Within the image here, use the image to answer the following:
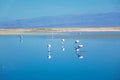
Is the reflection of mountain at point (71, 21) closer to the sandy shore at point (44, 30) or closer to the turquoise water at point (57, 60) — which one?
the sandy shore at point (44, 30)

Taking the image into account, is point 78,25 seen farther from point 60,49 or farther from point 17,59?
point 17,59

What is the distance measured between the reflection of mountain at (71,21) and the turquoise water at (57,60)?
210mm

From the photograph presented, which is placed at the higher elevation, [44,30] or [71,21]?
[71,21]

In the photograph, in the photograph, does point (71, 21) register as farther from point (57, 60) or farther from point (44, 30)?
point (57, 60)

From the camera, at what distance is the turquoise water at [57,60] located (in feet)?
10.9

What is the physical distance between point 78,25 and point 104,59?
54 centimetres

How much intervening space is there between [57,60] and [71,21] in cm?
51

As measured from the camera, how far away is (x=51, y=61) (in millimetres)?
3385

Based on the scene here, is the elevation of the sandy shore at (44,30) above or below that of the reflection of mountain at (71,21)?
below

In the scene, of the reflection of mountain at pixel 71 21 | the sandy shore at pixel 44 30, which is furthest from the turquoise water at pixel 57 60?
the reflection of mountain at pixel 71 21

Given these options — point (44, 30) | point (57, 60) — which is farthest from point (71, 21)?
point (57, 60)

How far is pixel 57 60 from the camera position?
3.39 m

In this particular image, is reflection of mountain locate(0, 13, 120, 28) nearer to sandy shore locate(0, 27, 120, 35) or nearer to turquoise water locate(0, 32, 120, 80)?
sandy shore locate(0, 27, 120, 35)

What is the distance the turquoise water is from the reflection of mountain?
0.21 metres
